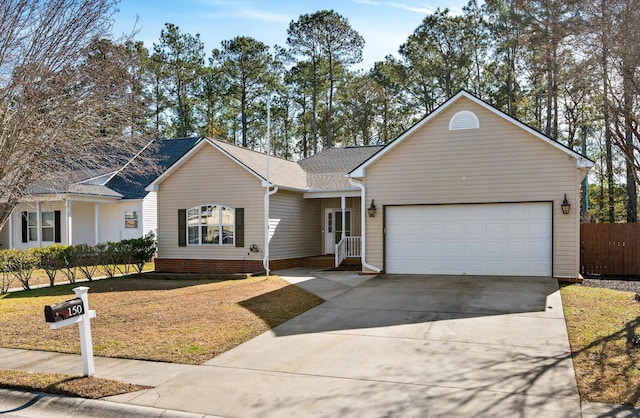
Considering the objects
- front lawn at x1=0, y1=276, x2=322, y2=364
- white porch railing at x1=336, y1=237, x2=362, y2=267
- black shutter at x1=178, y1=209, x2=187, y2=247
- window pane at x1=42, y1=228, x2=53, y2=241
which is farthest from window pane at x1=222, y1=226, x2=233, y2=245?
window pane at x1=42, y1=228, x2=53, y2=241

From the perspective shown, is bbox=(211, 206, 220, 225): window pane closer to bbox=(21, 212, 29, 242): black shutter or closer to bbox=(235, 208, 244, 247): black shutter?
bbox=(235, 208, 244, 247): black shutter

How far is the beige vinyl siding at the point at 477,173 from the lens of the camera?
540 inches

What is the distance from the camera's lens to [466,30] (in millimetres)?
31078

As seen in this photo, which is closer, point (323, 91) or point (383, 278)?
point (383, 278)

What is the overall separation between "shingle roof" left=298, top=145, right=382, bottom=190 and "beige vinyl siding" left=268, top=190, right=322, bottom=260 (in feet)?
3.30

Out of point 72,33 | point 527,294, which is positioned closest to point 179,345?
point 72,33

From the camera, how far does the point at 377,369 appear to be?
6.23 m

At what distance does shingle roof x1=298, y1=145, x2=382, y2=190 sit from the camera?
1947 centimetres

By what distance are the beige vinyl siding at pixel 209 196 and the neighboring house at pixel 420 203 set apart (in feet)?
0.12

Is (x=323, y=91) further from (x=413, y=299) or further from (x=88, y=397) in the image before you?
(x=88, y=397)

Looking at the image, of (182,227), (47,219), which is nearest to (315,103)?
(47,219)

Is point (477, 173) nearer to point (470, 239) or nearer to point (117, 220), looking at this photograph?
point (470, 239)

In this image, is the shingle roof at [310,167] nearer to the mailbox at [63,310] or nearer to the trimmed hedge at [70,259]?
the trimmed hedge at [70,259]

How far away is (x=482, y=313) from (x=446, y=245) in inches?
223
